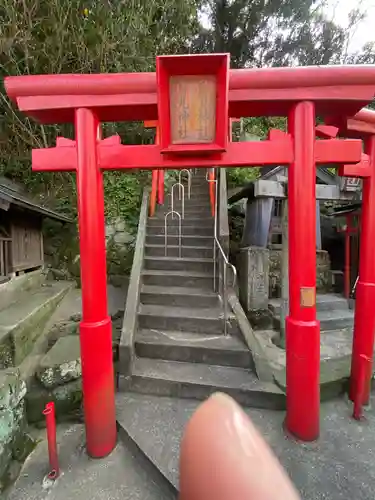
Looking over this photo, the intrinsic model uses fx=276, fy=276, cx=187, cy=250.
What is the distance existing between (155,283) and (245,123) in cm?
1327

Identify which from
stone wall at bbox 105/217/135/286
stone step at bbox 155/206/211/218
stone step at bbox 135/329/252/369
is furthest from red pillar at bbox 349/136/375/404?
stone wall at bbox 105/217/135/286

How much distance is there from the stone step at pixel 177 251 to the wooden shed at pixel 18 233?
2252 mm

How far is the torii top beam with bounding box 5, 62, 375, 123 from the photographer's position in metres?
2.61

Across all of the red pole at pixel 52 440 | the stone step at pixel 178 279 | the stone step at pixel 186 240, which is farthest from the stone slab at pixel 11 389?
the stone step at pixel 186 240

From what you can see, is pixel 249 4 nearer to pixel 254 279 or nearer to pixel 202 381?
A: pixel 254 279

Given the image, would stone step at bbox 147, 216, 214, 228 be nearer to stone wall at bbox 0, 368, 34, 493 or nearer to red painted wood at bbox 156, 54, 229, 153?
red painted wood at bbox 156, 54, 229, 153

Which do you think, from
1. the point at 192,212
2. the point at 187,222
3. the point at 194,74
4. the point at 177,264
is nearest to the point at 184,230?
the point at 187,222

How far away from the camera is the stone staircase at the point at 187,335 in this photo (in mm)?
3656

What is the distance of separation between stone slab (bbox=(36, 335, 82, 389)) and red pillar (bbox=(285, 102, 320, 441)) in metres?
2.72

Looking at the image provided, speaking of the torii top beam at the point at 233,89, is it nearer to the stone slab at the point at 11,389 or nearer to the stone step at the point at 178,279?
the stone slab at the point at 11,389

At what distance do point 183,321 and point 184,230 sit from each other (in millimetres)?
2656

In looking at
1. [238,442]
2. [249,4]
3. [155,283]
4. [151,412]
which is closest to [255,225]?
[155,283]

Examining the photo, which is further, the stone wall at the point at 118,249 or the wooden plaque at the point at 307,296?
the stone wall at the point at 118,249

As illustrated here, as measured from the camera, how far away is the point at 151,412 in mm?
3408
